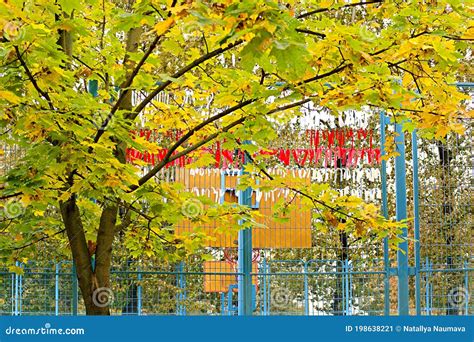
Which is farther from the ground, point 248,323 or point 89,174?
point 89,174

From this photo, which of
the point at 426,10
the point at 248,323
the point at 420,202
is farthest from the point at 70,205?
the point at 420,202

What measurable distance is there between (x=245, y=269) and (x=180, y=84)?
3571mm

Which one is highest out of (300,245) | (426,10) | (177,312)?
(426,10)

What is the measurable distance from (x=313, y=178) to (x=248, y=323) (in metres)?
3.63

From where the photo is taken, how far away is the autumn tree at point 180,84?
13.4 feet

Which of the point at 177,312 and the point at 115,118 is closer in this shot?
the point at 115,118

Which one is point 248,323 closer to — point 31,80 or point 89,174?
point 89,174

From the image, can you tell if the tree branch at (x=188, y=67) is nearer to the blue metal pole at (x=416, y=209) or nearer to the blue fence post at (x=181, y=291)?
the blue fence post at (x=181, y=291)

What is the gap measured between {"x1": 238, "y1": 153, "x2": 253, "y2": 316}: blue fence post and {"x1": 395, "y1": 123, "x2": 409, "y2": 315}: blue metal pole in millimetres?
1567

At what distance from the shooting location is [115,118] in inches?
200

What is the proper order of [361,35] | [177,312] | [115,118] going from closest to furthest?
1. [361,35]
2. [115,118]
3. [177,312]

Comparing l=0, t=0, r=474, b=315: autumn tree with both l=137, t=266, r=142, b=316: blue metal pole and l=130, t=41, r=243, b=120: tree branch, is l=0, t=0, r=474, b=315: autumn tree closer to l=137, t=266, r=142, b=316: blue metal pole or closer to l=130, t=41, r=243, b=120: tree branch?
Answer: l=130, t=41, r=243, b=120: tree branch

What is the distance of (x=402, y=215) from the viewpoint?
825 centimetres

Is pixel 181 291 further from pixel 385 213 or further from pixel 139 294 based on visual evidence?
pixel 385 213
